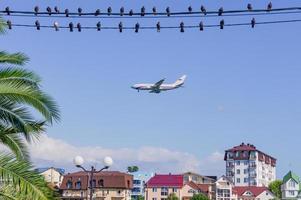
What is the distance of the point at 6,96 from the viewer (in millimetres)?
11859

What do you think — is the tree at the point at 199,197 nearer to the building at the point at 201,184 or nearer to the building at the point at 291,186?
the building at the point at 201,184

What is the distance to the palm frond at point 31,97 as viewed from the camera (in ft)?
38.7

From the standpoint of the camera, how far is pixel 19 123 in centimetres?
1241

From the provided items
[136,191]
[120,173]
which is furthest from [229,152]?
[120,173]

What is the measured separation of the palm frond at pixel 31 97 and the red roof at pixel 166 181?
10367 centimetres

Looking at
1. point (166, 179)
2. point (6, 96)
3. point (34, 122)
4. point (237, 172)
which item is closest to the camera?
point (6, 96)

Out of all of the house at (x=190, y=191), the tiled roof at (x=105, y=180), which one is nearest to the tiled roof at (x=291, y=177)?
the house at (x=190, y=191)

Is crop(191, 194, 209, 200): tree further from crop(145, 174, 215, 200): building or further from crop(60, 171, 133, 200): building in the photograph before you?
crop(60, 171, 133, 200): building

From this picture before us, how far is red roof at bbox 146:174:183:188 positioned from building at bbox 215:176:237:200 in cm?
797

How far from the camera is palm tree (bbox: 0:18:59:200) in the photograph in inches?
412

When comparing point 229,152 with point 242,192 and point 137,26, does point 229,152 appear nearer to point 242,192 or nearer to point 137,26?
point 242,192

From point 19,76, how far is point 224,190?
10865cm

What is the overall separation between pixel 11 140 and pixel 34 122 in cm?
96

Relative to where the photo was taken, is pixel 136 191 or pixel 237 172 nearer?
pixel 136 191
